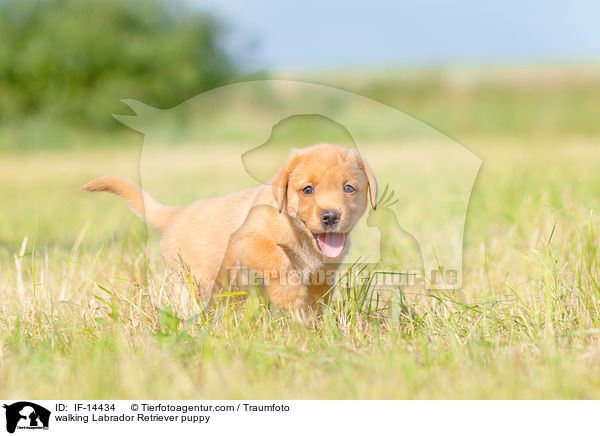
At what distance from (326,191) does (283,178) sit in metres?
0.22

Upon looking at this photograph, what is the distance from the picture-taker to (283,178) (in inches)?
118

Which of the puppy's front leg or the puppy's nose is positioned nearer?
the puppy's nose

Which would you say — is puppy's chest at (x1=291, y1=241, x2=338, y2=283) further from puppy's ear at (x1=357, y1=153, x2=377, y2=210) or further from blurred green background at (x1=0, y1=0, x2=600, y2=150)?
blurred green background at (x1=0, y1=0, x2=600, y2=150)

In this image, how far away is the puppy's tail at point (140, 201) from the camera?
11.6ft

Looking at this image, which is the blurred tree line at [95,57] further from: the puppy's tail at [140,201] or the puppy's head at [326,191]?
the puppy's head at [326,191]

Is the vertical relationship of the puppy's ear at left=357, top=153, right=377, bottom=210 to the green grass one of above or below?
above

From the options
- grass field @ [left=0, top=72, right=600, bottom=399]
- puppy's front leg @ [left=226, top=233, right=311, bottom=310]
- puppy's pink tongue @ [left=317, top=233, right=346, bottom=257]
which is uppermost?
puppy's pink tongue @ [left=317, top=233, right=346, bottom=257]

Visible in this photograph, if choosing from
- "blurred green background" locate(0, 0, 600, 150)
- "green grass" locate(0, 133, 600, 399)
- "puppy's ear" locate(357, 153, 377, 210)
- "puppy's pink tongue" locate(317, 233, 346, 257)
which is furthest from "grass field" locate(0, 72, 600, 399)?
"blurred green background" locate(0, 0, 600, 150)

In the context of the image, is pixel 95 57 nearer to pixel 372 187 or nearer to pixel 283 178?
pixel 283 178
